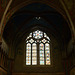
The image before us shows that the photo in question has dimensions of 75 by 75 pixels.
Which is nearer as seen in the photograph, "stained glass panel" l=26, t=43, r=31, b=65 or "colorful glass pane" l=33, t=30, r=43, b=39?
"stained glass panel" l=26, t=43, r=31, b=65

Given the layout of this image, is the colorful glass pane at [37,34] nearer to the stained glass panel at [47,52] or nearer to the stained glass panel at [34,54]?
the stained glass panel at [34,54]

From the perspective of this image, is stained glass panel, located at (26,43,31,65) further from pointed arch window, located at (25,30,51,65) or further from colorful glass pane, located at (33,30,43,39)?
colorful glass pane, located at (33,30,43,39)

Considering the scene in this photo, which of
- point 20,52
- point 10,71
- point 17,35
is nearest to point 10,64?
point 10,71

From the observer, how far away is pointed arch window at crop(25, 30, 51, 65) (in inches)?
754

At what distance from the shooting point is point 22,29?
19.5 meters

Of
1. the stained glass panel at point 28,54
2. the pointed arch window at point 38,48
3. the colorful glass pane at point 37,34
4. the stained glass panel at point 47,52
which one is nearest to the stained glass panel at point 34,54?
the pointed arch window at point 38,48

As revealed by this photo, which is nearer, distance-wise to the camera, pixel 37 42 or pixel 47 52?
pixel 47 52

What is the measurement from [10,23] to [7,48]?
2578mm

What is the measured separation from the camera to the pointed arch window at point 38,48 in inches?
754

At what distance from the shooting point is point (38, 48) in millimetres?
19719

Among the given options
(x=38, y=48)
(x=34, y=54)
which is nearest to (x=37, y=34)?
(x=38, y=48)

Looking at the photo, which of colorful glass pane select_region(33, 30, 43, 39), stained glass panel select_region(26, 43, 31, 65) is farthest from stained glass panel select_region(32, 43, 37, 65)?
colorful glass pane select_region(33, 30, 43, 39)

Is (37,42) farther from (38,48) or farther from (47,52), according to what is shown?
(47,52)

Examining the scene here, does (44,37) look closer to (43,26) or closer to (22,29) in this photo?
(43,26)
